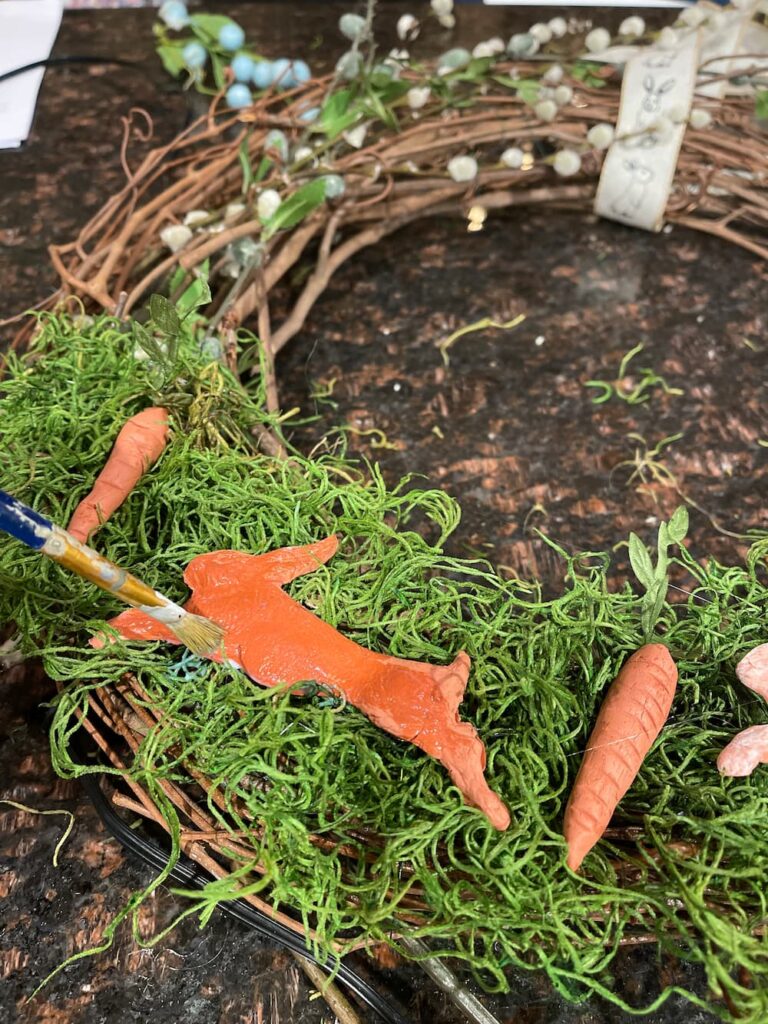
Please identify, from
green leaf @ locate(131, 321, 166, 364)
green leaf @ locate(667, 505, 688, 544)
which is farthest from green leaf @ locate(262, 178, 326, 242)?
green leaf @ locate(667, 505, 688, 544)

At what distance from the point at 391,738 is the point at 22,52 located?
1.18 m

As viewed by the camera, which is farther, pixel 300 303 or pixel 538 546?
pixel 300 303

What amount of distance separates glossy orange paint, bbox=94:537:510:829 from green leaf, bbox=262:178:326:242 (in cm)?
39

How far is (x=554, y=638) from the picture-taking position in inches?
23.0

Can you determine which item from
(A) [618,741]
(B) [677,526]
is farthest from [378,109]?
(A) [618,741]

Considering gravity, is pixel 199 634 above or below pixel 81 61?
below

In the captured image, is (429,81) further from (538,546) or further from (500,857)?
(500,857)

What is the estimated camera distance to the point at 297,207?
850mm

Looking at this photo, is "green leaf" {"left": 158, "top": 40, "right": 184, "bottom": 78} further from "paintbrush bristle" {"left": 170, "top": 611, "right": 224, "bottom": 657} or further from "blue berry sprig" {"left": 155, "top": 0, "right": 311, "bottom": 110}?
"paintbrush bristle" {"left": 170, "top": 611, "right": 224, "bottom": 657}

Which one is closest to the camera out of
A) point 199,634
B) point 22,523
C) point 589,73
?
point 22,523

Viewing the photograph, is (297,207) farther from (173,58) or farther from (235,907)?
(235,907)

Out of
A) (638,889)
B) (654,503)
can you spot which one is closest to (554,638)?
(638,889)

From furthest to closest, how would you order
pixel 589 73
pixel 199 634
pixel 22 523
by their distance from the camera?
pixel 589 73 < pixel 199 634 < pixel 22 523

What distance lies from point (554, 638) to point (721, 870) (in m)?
0.17
